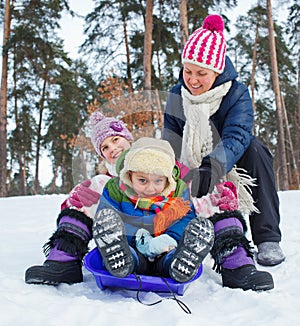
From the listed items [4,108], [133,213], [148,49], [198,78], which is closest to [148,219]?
[133,213]

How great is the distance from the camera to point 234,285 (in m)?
1.49

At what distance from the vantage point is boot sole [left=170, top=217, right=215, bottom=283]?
1.36 meters

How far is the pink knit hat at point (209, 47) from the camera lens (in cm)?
193

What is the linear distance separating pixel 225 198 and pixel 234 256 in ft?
0.79

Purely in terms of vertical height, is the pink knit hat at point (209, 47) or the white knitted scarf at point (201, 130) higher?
the pink knit hat at point (209, 47)

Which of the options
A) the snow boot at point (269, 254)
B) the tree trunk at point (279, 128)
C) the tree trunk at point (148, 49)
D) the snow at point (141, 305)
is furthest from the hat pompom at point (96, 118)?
the tree trunk at point (279, 128)

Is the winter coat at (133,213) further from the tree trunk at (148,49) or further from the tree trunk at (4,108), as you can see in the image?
the tree trunk at (4,108)

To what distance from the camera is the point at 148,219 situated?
165 cm

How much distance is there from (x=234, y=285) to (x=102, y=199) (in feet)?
2.08

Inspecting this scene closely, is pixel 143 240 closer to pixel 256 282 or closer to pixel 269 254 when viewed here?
pixel 256 282

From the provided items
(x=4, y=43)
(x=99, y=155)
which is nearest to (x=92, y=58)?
(x=4, y=43)

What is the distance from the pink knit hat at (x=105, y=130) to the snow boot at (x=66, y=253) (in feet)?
1.43

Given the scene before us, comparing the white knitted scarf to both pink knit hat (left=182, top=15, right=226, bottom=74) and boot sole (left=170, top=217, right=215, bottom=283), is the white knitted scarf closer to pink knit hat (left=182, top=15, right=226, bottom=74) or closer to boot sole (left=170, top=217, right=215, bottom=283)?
pink knit hat (left=182, top=15, right=226, bottom=74)

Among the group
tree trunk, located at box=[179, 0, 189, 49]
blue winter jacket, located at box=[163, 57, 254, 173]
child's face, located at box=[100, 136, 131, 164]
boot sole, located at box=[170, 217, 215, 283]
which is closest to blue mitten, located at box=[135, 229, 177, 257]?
boot sole, located at box=[170, 217, 215, 283]
